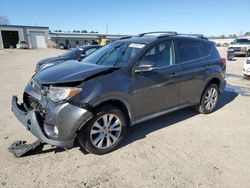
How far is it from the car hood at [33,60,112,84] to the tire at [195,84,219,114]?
2778 mm

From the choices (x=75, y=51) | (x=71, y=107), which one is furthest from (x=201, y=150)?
(x=75, y=51)

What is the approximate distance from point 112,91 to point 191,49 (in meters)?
2.40

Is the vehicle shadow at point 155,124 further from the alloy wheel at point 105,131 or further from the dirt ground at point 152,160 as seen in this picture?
the alloy wheel at point 105,131

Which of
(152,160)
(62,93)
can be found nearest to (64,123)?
(62,93)

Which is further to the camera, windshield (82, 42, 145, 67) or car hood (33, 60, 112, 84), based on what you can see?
windshield (82, 42, 145, 67)

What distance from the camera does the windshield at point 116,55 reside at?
421 cm

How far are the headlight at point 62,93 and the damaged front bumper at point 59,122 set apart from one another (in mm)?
85

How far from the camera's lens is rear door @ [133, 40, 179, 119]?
410 centimetres

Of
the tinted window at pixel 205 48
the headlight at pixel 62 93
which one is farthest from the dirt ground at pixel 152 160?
the tinted window at pixel 205 48

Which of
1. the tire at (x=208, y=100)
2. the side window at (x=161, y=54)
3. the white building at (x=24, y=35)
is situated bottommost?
the white building at (x=24, y=35)

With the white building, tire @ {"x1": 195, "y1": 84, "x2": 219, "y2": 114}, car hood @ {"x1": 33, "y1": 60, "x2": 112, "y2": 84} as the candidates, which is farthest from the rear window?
the white building

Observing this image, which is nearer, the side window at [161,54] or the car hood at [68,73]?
the car hood at [68,73]

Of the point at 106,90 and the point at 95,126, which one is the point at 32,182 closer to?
the point at 95,126

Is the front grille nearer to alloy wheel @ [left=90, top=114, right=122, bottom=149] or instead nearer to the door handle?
alloy wheel @ [left=90, top=114, right=122, bottom=149]
